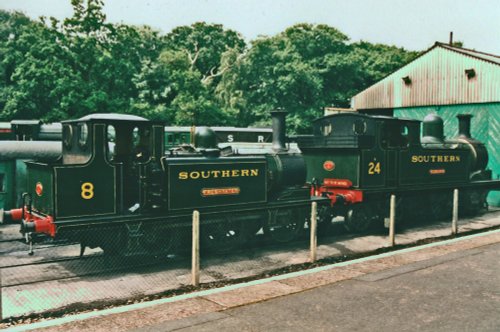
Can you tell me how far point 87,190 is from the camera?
8.08m

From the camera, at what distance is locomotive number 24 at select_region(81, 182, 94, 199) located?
8039 millimetres

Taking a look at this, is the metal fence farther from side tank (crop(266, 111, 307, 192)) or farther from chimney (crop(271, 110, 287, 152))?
chimney (crop(271, 110, 287, 152))

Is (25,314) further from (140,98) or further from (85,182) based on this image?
(140,98)

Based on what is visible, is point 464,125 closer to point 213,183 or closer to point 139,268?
point 213,183

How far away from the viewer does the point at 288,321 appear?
6.10m

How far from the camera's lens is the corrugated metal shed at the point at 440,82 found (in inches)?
721

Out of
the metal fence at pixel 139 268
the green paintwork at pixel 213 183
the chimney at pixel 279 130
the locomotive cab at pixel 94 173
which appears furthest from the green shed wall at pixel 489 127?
the locomotive cab at pixel 94 173

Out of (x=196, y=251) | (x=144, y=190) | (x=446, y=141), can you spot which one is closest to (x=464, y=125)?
(x=446, y=141)

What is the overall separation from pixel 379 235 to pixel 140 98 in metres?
21.3

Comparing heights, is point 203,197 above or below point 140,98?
below

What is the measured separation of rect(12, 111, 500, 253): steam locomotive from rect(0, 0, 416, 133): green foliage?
1766cm

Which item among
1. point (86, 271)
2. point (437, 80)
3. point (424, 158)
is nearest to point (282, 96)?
point (437, 80)

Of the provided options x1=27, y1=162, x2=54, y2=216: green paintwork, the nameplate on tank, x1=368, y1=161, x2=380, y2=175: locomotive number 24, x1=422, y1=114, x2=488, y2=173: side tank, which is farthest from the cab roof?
x1=422, y1=114, x2=488, y2=173: side tank

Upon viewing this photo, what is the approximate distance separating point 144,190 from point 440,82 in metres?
15.5
